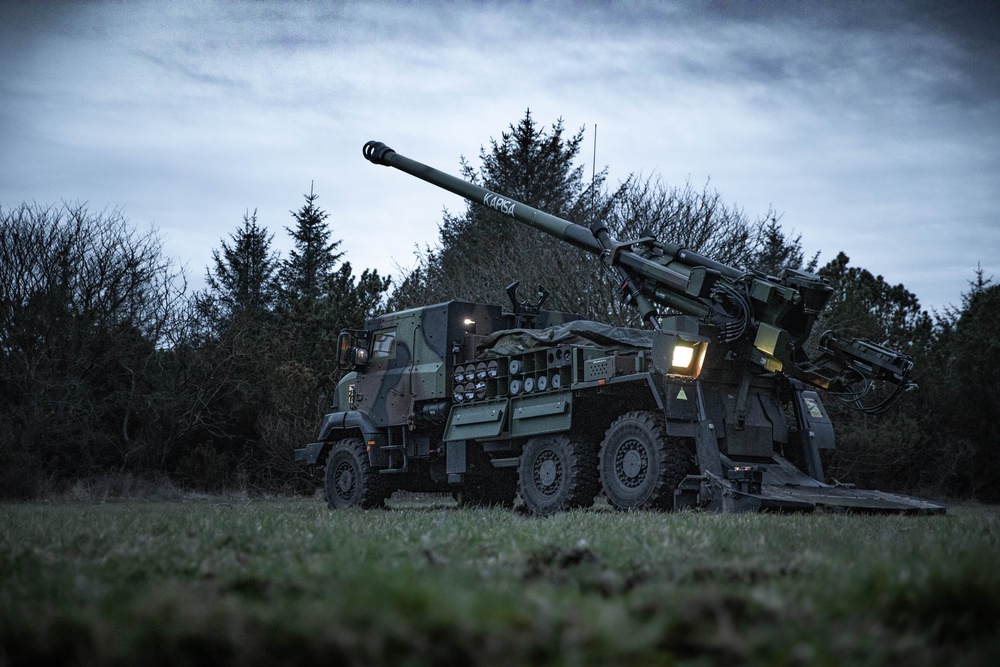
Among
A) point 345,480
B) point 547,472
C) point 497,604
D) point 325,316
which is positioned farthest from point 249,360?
point 497,604

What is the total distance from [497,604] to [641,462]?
901 centimetres

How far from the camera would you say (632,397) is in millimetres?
12656

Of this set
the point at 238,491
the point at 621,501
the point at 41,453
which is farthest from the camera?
the point at 238,491

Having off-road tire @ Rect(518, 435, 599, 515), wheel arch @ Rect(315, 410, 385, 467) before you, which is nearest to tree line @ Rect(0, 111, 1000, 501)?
wheel arch @ Rect(315, 410, 385, 467)

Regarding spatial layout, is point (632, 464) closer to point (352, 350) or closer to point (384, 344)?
point (384, 344)

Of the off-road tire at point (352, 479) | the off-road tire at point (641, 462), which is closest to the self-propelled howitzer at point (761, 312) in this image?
the off-road tire at point (641, 462)

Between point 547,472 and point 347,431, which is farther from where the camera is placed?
point 347,431

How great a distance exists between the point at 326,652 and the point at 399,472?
13163 mm

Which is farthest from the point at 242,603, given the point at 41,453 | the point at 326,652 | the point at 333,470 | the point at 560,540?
the point at 41,453

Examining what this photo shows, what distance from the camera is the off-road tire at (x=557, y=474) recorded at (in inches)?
491

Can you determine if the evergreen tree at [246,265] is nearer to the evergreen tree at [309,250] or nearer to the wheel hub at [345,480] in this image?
the evergreen tree at [309,250]

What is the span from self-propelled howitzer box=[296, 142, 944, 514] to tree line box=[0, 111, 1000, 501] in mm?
7659

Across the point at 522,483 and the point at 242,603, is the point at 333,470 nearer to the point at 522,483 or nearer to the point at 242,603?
the point at 522,483

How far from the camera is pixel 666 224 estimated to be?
25.8m
